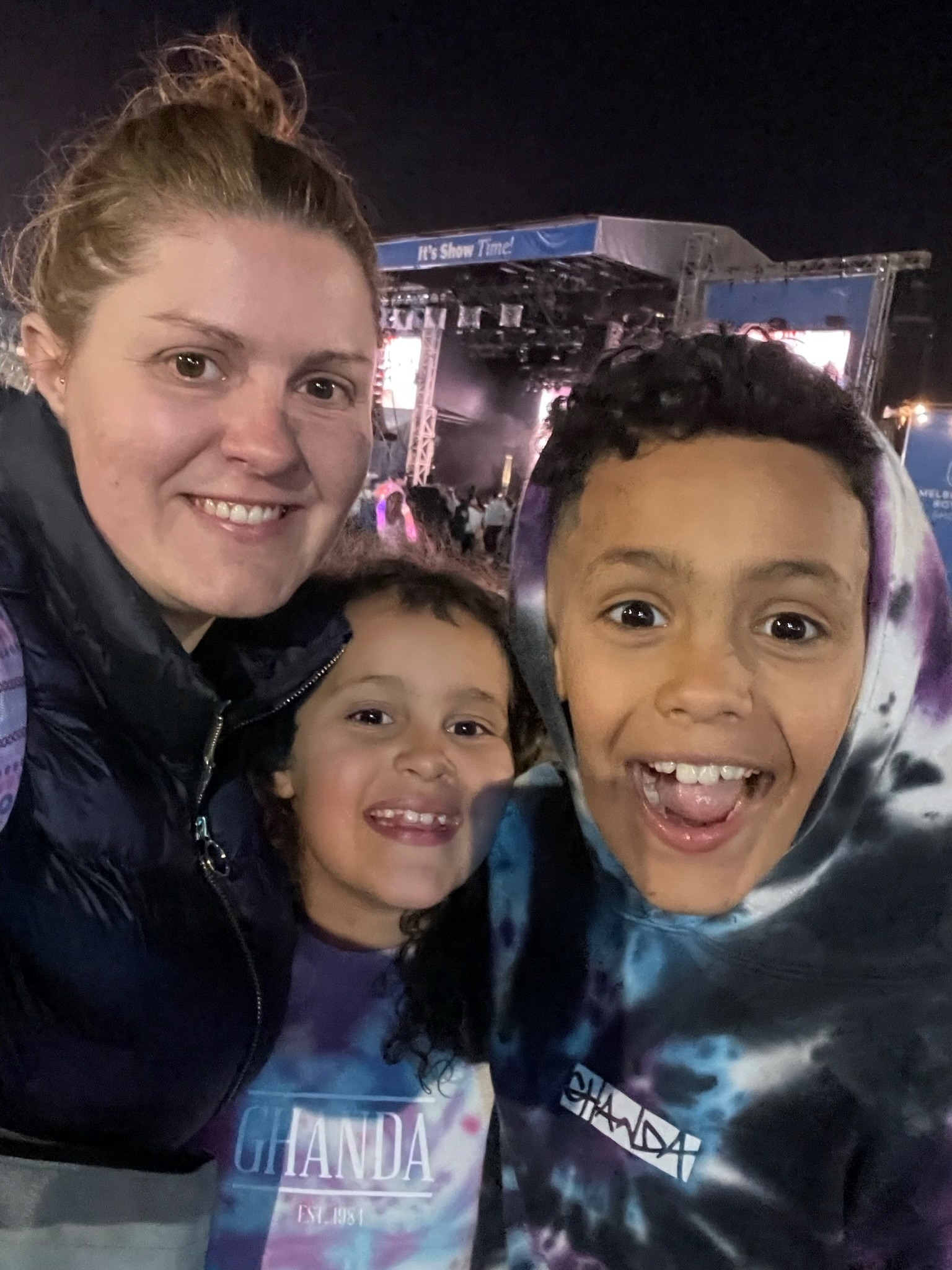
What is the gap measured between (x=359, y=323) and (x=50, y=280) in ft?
1.12

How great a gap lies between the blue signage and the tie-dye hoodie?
22.7ft

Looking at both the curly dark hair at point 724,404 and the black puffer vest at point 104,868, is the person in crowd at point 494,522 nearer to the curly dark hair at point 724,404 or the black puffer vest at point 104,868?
the curly dark hair at point 724,404

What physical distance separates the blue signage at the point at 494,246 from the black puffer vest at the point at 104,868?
23.2 ft

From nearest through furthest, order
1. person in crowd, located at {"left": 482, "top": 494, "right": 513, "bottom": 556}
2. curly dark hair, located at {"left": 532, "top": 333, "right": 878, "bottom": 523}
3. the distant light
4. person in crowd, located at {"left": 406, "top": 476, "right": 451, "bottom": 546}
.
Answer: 1. curly dark hair, located at {"left": 532, "top": 333, "right": 878, "bottom": 523}
2. person in crowd, located at {"left": 406, "top": 476, "right": 451, "bottom": 546}
3. person in crowd, located at {"left": 482, "top": 494, "right": 513, "bottom": 556}
4. the distant light

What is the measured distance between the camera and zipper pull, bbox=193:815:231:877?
107 cm

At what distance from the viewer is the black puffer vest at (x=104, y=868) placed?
92 cm

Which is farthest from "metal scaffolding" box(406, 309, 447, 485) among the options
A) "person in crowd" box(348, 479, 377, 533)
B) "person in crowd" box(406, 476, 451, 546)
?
"person in crowd" box(348, 479, 377, 533)

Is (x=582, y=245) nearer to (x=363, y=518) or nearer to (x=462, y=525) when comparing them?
(x=462, y=525)

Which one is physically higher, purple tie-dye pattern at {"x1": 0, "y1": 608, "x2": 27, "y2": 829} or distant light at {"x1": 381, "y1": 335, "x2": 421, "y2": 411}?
distant light at {"x1": 381, "y1": 335, "x2": 421, "y2": 411}

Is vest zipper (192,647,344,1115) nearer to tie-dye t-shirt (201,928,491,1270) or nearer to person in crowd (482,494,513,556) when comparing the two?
tie-dye t-shirt (201,928,491,1270)

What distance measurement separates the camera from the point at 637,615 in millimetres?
Answer: 1111

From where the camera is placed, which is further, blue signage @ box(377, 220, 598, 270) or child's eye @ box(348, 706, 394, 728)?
blue signage @ box(377, 220, 598, 270)

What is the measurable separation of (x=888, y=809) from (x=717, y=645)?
28cm

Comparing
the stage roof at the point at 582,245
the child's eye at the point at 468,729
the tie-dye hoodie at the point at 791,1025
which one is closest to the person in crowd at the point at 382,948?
the child's eye at the point at 468,729
